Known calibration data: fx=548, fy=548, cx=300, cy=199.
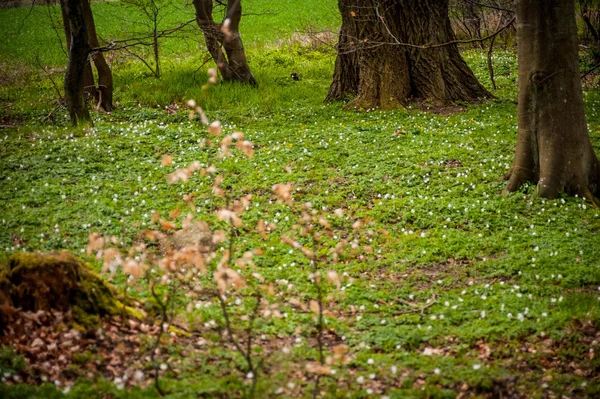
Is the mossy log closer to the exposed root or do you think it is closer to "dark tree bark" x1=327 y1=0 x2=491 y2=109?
the exposed root

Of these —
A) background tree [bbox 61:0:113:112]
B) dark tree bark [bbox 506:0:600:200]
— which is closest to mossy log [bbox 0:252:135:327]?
dark tree bark [bbox 506:0:600:200]

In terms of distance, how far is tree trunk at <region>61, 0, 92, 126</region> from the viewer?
518 inches

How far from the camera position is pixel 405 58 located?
15.1 metres

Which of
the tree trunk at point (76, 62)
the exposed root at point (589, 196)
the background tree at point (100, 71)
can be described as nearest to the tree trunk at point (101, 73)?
the background tree at point (100, 71)

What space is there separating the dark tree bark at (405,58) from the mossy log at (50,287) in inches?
428

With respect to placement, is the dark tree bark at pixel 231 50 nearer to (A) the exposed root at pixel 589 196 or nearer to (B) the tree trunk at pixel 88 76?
(B) the tree trunk at pixel 88 76

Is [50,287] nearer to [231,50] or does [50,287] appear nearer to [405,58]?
[405,58]

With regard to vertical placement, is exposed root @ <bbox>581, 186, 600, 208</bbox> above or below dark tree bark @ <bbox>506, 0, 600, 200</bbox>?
below

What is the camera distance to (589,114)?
560 inches

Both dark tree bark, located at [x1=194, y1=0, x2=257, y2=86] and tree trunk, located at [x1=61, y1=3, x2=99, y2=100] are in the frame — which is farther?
dark tree bark, located at [x1=194, y1=0, x2=257, y2=86]

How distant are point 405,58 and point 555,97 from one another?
6.57 m

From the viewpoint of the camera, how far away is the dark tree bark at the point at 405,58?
49.0 feet

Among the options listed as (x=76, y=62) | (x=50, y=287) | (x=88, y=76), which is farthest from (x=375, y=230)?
(x=88, y=76)

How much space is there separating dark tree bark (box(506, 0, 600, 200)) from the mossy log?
7189 mm
